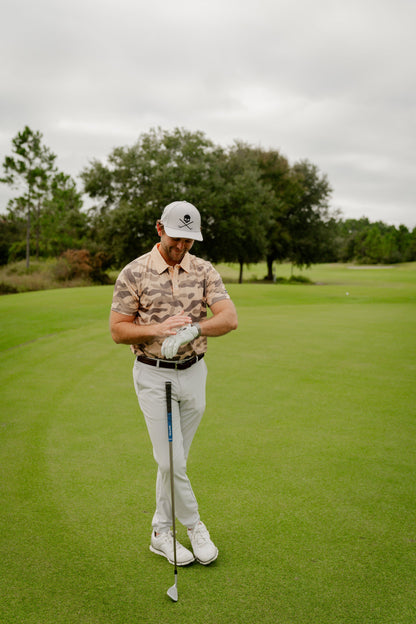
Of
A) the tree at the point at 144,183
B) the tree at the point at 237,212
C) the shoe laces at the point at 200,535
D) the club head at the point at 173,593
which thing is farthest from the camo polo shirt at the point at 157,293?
the tree at the point at 237,212

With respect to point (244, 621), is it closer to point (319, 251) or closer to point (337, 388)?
point (337, 388)

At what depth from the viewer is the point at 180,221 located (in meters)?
3.22

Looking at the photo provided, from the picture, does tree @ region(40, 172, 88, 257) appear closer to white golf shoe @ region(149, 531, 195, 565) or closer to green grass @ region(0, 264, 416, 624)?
green grass @ region(0, 264, 416, 624)

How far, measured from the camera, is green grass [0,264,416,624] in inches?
115

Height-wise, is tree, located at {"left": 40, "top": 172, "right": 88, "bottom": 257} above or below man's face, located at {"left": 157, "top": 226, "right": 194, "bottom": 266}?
above

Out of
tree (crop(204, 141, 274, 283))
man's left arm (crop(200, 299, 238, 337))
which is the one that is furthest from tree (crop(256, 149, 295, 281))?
man's left arm (crop(200, 299, 238, 337))

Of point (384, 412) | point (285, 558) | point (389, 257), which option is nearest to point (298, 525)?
point (285, 558)

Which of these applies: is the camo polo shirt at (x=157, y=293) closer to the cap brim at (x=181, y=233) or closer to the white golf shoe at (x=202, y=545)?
the cap brim at (x=181, y=233)

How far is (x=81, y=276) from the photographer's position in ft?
125

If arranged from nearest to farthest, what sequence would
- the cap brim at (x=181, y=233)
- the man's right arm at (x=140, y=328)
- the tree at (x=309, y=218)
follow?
1. the man's right arm at (x=140, y=328)
2. the cap brim at (x=181, y=233)
3. the tree at (x=309, y=218)

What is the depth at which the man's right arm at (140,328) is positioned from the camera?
3.08 metres

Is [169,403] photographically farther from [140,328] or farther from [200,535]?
[200,535]

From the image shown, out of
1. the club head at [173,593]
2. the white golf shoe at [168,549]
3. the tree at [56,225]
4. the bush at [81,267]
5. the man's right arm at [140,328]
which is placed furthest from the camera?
the tree at [56,225]

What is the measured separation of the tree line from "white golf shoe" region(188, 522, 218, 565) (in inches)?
1333
